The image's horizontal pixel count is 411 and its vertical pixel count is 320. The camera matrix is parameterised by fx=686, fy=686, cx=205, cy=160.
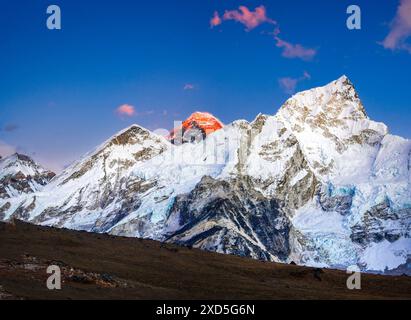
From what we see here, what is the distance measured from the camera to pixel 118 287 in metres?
48.4

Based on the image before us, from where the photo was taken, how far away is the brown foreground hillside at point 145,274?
1825 inches

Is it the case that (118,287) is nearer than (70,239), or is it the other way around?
(118,287)

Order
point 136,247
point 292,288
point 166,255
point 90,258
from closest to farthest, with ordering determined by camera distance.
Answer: point 292,288
point 90,258
point 166,255
point 136,247

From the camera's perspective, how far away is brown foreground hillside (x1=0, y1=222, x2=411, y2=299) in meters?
46.3

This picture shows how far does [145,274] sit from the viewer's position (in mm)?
57938

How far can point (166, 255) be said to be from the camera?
74.4 m
